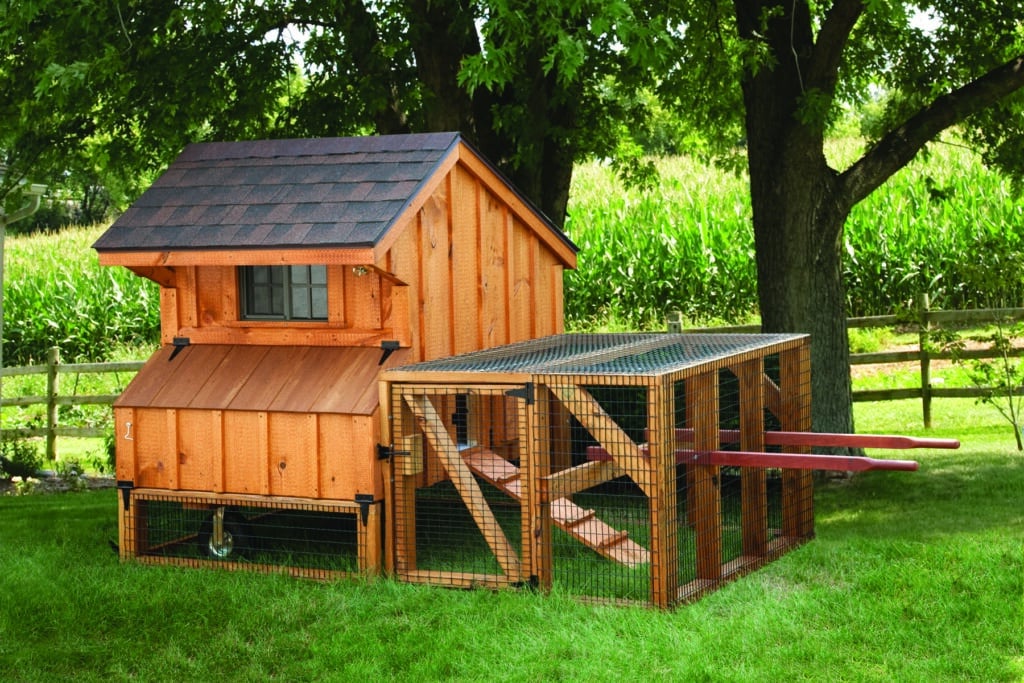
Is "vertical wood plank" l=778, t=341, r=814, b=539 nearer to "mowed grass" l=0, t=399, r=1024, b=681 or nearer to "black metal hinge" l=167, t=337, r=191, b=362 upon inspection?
"mowed grass" l=0, t=399, r=1024, b=681

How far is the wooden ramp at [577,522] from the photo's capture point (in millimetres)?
8438

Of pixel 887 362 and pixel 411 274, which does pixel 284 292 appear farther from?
pixel 887 362

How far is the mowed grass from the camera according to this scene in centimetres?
672

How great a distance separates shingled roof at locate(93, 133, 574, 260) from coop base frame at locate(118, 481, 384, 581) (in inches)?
67.6

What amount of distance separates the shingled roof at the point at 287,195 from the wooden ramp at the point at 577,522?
6.04ft

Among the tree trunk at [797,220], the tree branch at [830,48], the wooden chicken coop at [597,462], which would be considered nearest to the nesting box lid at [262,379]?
the wooden chicken coop at [597,462]

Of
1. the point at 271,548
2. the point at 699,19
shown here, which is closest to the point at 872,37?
the point at 699,19

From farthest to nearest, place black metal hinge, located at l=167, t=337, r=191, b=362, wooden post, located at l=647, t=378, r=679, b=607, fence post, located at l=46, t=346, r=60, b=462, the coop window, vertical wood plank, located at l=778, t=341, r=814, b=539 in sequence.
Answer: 1. fence post, located at l=46, t=346, r=60, b=462
2. vertical wood plank, located at l=778, t=341, r=814, b=539
3. black metal hinge, located at l=167, t=337, r=191, b=362
4. the coop window
5. wooden post, located at l=647, t=378, r=679, b=607

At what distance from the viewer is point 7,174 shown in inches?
527

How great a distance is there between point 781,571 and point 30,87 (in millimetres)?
8833

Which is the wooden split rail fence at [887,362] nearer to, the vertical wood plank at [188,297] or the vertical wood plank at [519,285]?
the vertical wood plank at [519,285]

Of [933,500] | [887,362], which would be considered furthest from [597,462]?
[887,362]

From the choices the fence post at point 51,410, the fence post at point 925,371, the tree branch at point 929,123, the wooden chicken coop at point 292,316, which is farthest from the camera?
the fence post at point 51,410

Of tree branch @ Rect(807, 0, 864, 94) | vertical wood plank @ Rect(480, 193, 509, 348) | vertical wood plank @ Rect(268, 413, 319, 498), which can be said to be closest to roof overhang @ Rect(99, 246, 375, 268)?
vertical wood plank @ Rect(268, 413, 319, 498)
